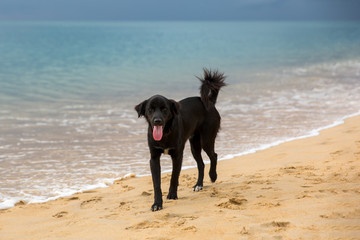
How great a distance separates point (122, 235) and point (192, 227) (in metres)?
0.66

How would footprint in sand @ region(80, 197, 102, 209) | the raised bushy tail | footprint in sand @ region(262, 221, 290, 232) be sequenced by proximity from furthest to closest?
the raised bushy tail → footprint in sand @ region(80, 197, 102, 209) → footprint in sand @ region(262, 221, 290, 232)

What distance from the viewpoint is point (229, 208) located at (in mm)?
4785

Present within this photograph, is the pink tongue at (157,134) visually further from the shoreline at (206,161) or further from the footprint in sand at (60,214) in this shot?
the shoreline at (206,161)

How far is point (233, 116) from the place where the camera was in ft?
39.9

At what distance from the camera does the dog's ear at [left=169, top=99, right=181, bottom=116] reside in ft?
17.1

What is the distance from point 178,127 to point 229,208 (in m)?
1.17

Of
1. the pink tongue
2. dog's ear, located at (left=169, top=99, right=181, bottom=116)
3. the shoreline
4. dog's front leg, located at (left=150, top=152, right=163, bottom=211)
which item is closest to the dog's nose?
the pink tongue

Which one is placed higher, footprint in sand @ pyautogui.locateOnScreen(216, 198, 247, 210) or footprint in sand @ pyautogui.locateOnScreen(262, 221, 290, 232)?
footprint in sand @ pyautogui.locateOnScreen(216, 198, 247, 210)

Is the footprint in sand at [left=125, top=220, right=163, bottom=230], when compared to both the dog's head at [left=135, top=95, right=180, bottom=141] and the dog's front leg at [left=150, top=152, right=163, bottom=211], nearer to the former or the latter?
the dog's front leg at [left=150, top=152, right=163, bottom=211]

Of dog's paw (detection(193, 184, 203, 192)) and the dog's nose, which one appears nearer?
the dog's nose

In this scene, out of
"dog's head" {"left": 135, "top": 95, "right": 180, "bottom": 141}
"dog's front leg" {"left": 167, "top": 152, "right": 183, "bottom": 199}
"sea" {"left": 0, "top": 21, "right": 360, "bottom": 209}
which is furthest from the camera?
"sea" {"left": 0, "top": 21, "right": 360, "bottom": 209}

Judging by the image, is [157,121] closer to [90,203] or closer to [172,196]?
[172,196]

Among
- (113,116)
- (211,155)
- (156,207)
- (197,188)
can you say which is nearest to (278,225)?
(156,207)

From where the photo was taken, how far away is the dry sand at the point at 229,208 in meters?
4.02
